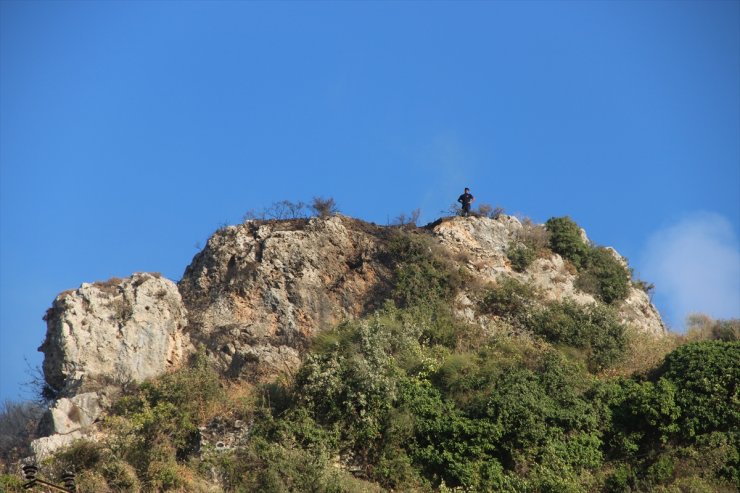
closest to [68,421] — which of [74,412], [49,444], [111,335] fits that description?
[74,412]

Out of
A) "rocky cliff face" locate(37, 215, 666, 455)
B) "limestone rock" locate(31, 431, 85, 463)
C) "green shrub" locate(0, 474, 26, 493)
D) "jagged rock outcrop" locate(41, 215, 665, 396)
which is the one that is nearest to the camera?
"green shrub" locate(0, 474, 26, 493)

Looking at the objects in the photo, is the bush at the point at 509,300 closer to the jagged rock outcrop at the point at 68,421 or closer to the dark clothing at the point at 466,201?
the dark clothing at the point at 466,201

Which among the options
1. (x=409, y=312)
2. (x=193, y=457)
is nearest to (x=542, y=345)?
(x=409, y=312)

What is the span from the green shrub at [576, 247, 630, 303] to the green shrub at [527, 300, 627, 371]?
2525 millimetres

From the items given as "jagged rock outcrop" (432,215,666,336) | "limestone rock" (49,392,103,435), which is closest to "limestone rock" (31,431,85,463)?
"limestone rock" (49,392,103,435)

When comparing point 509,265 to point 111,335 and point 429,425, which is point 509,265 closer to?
point 429,425

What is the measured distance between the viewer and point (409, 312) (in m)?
33.3

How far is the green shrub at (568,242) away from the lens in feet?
125

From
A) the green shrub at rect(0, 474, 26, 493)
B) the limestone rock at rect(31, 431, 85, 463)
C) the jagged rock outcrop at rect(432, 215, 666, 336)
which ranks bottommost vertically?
the green shrub at rect(0, 474, 26, 493)

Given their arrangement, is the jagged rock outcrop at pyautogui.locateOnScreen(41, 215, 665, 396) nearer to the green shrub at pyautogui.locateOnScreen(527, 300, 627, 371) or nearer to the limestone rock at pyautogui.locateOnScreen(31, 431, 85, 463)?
the green shrub at pyautogui.locateOnScreen(527, 300, 627, 371)

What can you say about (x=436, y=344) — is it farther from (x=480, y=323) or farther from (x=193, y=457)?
(x=193, y=457)

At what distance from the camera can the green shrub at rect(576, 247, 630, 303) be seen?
121 feet

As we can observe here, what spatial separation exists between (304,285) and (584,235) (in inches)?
466

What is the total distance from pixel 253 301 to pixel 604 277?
1276cm
